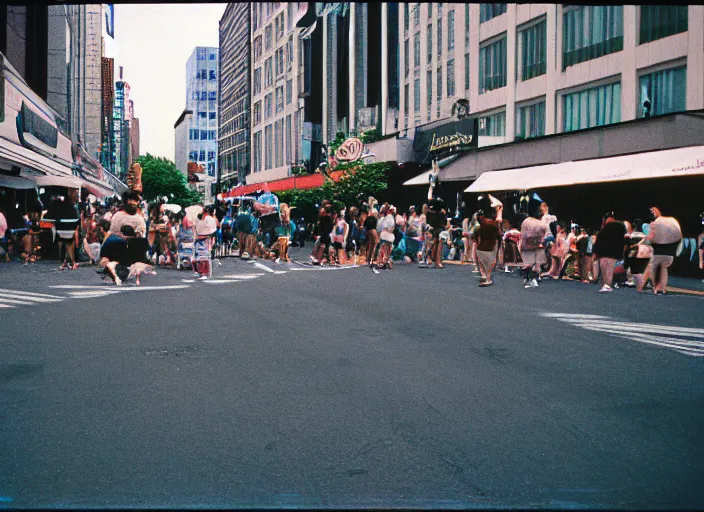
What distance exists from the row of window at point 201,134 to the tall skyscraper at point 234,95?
3796 centimetres

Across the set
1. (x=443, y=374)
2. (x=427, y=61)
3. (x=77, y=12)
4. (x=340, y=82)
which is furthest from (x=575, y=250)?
(x=77, y=12)

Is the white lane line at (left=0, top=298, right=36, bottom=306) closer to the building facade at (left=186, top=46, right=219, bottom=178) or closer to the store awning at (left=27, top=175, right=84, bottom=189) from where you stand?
the store awning at (left=27, top=175, right=84, bottom=189)

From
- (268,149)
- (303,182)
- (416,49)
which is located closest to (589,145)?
(416,49)

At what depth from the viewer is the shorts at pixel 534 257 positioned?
18641 mm

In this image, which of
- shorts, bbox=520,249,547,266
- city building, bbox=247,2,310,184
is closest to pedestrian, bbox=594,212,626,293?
shorts, bbox=520,249,547,266

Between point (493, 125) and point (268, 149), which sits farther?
point (268, 149)

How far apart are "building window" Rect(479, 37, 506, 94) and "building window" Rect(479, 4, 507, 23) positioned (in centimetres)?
118

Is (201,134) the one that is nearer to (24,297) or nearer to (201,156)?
(201,156)

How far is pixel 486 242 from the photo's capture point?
18109 millimetres

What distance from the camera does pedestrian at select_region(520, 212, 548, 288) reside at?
18.5 m

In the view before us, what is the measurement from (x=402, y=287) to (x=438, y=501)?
13820mm

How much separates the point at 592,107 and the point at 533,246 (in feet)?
43.0

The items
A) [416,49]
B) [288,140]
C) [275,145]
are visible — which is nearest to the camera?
[416,49]

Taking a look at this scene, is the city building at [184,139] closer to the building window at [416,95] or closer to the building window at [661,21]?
the building window at [416,95]
